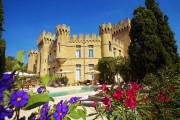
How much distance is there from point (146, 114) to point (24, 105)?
289 cm

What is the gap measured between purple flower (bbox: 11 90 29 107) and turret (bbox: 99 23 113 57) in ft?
115

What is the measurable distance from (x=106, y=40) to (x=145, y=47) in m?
22.2

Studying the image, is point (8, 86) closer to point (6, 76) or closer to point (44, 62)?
point (6, 76)

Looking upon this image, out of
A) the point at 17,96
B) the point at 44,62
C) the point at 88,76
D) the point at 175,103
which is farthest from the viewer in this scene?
the point at 44,62

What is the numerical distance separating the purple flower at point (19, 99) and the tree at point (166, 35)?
45.5ft

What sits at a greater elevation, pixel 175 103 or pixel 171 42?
pixel 171 42

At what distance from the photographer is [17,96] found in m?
1.25

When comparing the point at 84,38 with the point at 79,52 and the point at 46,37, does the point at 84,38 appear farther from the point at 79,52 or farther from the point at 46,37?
the point at 46,37

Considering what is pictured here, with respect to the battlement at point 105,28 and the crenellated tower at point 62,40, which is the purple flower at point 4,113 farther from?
the battlement at point 105,28

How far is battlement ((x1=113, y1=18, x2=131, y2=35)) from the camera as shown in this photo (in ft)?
138

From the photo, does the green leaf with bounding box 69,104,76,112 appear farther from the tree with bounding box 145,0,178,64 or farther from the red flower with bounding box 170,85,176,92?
the tree with bounding box 145,0,178,64

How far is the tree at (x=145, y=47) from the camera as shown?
47.4 ft

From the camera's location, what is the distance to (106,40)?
37000 mm

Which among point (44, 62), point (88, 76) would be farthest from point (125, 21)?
point (44, 62)
